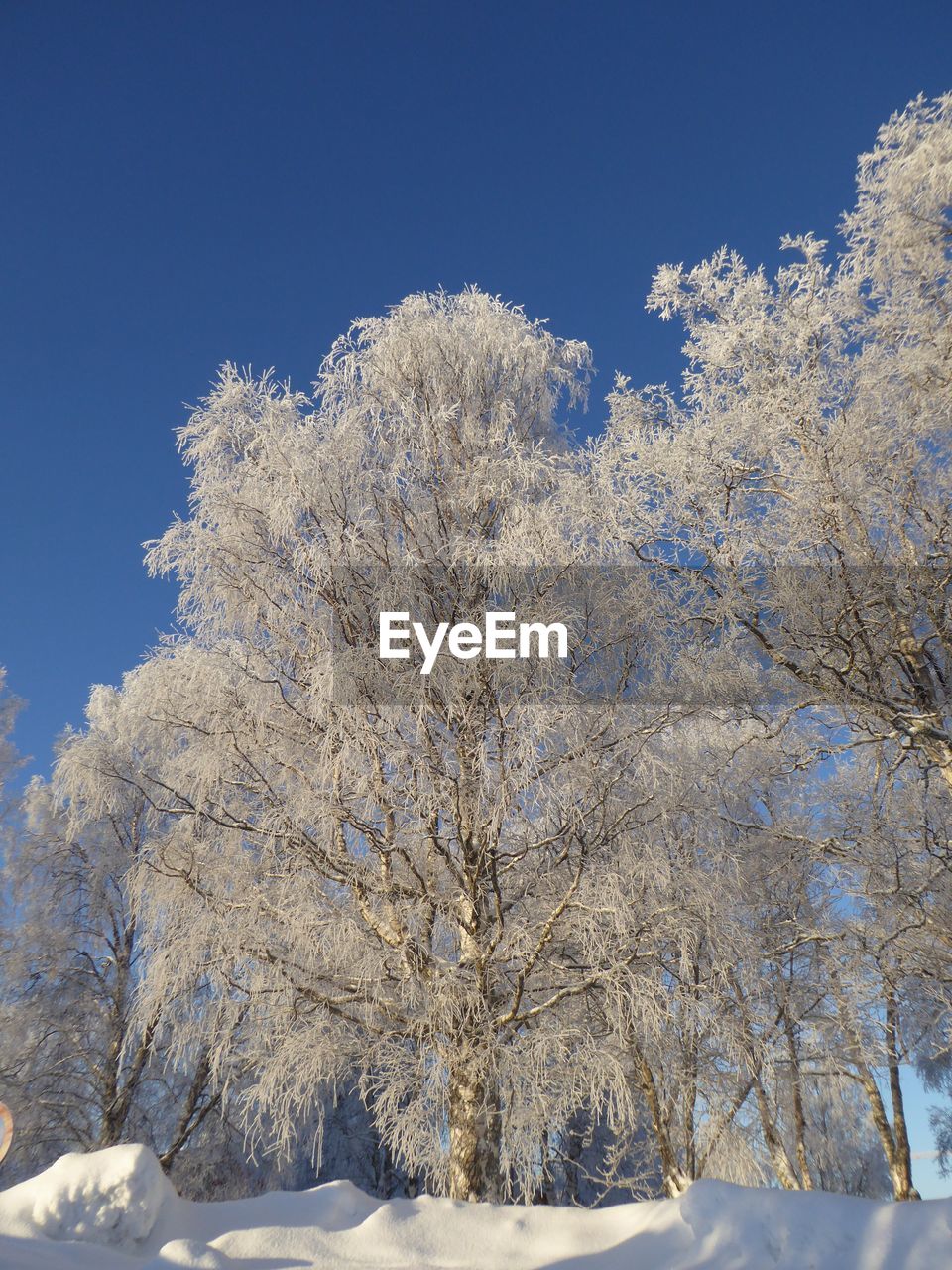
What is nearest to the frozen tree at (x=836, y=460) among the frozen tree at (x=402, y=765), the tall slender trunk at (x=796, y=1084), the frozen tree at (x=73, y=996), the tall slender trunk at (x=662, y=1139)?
the frozen tree at (x=402, y=765)

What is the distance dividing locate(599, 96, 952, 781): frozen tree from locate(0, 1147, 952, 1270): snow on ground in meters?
4.36

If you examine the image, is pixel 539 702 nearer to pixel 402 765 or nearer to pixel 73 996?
pixel 402 765

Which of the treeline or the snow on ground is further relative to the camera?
the treeline

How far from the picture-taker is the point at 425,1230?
477cm

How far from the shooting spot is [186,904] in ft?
25.0

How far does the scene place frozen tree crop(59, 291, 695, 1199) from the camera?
6.96 m

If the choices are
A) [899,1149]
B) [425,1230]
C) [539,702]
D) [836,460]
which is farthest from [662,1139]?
[836,460]

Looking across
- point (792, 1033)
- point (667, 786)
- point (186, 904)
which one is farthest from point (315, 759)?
point (792, 1033)

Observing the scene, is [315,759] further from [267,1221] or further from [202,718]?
[267,1221]

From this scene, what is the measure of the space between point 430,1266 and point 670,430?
22.6 feet

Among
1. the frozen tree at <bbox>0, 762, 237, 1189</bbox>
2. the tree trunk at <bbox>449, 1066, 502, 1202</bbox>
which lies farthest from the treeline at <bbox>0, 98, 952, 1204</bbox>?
the frozen tree at <bbox>0, 762, 237, 1189</bbox>
